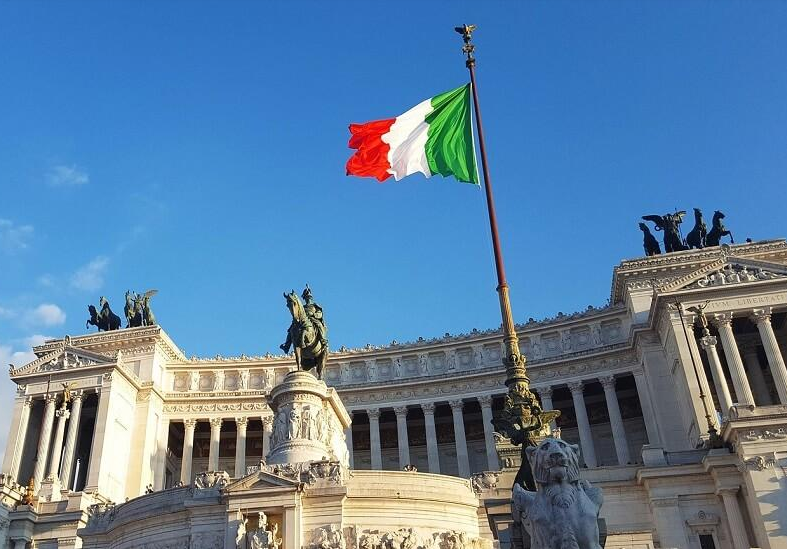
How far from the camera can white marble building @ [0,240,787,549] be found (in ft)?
83.9

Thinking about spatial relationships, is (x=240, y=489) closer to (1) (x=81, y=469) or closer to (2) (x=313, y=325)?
(2) (x=313, y=325)

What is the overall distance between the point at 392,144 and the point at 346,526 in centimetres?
1343

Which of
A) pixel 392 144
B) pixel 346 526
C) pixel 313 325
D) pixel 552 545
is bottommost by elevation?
pixel 552 545

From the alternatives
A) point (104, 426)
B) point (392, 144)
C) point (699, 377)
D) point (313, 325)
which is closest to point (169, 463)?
point (104, 426)

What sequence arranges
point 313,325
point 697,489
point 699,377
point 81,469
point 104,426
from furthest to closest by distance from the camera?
1. point 81,469
2. point 104,426
3. point 699,377
4. point 697,489
5. point 313,325

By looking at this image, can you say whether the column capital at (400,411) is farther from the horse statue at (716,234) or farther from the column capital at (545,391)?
the horse statue at (716,234)

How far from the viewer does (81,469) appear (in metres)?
60.6

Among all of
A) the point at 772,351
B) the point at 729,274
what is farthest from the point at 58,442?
the point at 772,351

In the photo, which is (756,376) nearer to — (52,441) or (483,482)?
(483,482)

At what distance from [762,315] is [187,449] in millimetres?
46170

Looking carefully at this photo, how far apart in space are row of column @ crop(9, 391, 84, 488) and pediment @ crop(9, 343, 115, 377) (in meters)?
2.44

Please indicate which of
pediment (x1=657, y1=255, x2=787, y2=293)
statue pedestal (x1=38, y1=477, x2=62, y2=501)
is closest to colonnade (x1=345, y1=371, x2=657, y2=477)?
pediment (x1=657, y1=255, x2=787, y2=293)

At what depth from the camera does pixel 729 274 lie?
52.7m

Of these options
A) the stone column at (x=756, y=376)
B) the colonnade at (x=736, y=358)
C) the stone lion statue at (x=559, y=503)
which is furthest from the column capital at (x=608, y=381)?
the stone lion statue at (x=559, y=503)
